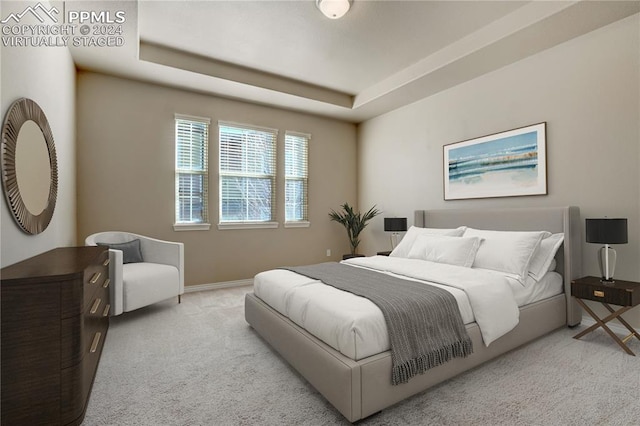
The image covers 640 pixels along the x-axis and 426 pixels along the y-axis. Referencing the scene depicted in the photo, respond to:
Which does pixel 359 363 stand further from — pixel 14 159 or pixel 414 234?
pixel 414 234

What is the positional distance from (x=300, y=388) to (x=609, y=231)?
2729 mm

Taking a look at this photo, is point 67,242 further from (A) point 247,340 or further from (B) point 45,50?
(A) point 247,340

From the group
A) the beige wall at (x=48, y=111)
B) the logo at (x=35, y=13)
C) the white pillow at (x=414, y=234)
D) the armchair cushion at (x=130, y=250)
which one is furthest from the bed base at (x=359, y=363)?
the logo at (x=35, y=13)

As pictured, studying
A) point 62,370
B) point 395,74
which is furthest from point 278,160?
point 62,370

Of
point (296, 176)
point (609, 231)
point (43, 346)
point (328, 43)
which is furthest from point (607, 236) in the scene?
point (296, 176)

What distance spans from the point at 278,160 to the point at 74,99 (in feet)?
8.85

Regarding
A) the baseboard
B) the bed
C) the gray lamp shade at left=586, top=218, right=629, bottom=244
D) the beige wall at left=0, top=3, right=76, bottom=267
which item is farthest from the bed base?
the baseboard

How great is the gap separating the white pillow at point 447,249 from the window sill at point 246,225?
7.80ft

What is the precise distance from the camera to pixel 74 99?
12.0 feet

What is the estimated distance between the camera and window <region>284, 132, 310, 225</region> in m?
5.32

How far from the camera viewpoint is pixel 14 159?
193cm

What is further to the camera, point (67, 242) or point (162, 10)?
point (67, 242)

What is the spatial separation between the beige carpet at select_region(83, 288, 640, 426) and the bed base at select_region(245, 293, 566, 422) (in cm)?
10

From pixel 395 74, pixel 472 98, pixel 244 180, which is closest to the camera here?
pixel 472 98
